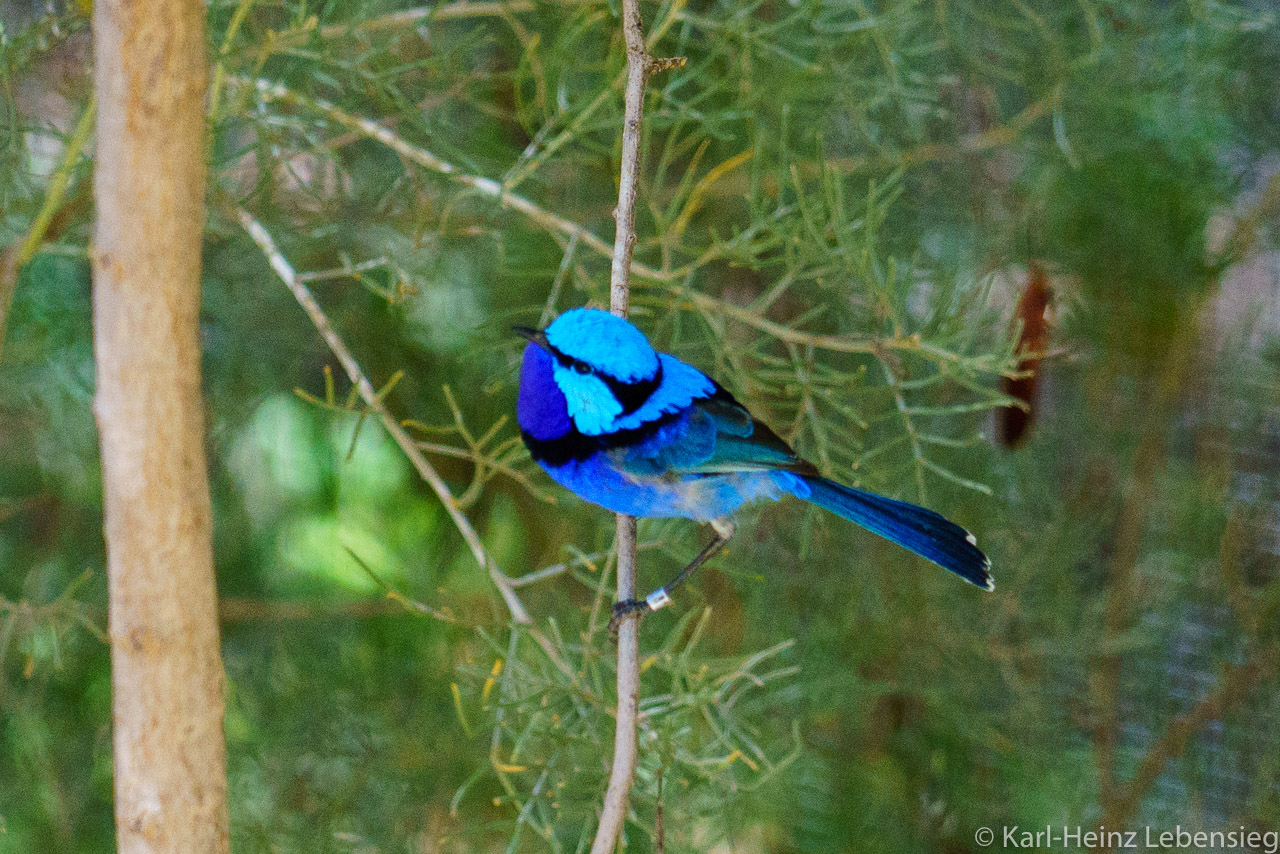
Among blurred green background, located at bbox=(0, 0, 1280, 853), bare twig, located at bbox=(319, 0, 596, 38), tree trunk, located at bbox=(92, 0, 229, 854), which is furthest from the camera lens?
blurred green background, located at bbox=(0, 0, 1280, 853)

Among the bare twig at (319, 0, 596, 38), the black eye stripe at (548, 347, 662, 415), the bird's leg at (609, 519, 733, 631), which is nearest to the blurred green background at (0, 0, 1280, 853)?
the bare twig at (319, 0, 596, 38)

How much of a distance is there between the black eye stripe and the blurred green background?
30 cm

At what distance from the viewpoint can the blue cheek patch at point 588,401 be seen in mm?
845

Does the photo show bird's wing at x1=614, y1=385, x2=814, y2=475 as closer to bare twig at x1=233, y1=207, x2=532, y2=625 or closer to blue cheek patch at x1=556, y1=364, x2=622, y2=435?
blue cheek patch at x1=556, y1=364, x2=622, y2=435

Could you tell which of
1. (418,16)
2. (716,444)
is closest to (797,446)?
(716,444)

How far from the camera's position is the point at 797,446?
1.28 m

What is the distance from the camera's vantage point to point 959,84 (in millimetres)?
1612

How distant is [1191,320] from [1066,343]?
21 centimetres

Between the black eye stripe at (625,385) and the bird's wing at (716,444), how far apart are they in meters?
0.03

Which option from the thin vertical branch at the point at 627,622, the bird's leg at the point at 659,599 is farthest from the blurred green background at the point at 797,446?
the thin vertical branch at the point at 627,622

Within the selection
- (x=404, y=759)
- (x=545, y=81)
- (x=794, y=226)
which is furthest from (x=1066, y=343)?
(x=404, y=759)

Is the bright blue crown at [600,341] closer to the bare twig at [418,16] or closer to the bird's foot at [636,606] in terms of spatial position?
the bird's foot at [636,606]

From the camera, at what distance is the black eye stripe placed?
838 mm

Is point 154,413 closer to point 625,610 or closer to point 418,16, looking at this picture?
point 625,610
